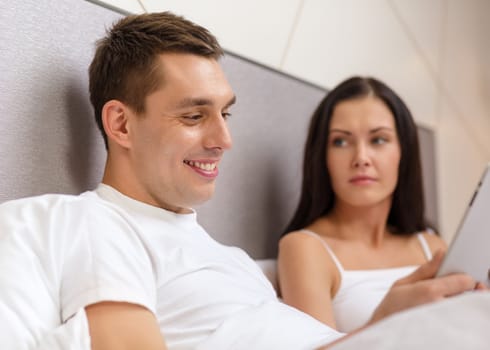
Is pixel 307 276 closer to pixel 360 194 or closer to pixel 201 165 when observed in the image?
pixel 360 194

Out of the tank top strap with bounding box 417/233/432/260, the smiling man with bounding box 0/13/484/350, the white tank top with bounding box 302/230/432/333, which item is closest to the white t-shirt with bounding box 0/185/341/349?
the smiling man with bounding box 0/13/484/350

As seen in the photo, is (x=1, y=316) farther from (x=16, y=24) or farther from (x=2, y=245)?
(x=16, y=24)

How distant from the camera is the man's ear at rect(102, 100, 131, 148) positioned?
3.41 feet

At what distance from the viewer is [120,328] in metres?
0.80

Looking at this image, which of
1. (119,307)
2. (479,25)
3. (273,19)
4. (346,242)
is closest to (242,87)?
(273,19)

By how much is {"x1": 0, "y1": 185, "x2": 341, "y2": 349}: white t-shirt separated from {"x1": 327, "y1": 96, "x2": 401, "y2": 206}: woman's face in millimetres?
600

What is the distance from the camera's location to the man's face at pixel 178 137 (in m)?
1.03

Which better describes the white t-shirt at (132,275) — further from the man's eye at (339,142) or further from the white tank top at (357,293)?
the man's eye at (339,142)

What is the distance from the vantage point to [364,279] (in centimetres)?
156

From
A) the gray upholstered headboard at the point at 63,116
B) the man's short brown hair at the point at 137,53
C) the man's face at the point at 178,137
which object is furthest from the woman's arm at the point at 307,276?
the man's short brown hair at the point at 137,53

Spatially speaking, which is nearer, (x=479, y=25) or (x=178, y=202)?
(x=178, y=202)

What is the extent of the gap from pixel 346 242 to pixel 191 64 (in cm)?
78

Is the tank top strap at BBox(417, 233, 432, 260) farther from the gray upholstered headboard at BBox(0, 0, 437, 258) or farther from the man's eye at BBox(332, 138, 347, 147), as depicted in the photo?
the gray upholstered headboard at BBox(0, 0, 437, 258)

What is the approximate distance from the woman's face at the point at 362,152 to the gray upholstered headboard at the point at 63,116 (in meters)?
0.23
